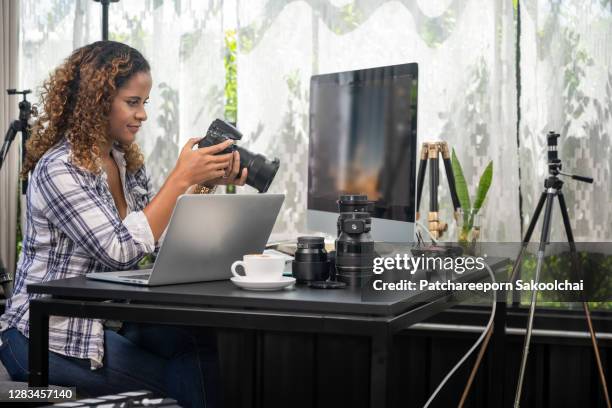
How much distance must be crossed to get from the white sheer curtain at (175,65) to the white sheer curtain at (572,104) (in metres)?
1.19

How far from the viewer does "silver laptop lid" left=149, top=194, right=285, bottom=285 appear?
1409mm

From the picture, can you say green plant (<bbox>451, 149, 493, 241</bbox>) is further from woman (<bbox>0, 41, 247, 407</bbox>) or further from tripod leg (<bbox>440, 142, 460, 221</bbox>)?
woman (<bbox>0, 41, 247, 407</bbox>)

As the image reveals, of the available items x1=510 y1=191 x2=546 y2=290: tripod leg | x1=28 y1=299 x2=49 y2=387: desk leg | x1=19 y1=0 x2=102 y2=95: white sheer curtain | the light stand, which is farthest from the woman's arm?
x1=19 y1=0 x2=102 y2=95: white sheer curtain

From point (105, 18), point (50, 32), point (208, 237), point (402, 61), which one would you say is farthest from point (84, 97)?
point (50, 32)

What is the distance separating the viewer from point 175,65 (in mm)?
3232

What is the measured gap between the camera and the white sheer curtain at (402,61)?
9.00ft

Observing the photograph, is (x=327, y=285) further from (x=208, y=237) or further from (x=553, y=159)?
(x=553, y=159)

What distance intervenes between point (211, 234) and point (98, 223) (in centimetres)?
30

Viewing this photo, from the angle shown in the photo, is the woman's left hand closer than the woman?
No

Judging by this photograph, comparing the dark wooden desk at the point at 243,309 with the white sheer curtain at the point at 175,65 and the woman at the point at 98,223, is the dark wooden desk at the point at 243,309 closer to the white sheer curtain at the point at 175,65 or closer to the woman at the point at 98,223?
the woman at the point at 98,223

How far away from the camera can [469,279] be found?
1.69m

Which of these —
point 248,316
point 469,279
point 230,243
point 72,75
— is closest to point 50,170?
point 72,75

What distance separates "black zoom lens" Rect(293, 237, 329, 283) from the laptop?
0.10 m

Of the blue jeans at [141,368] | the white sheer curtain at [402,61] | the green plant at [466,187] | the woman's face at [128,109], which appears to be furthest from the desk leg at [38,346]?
the white sheer curtain at [402,61]
